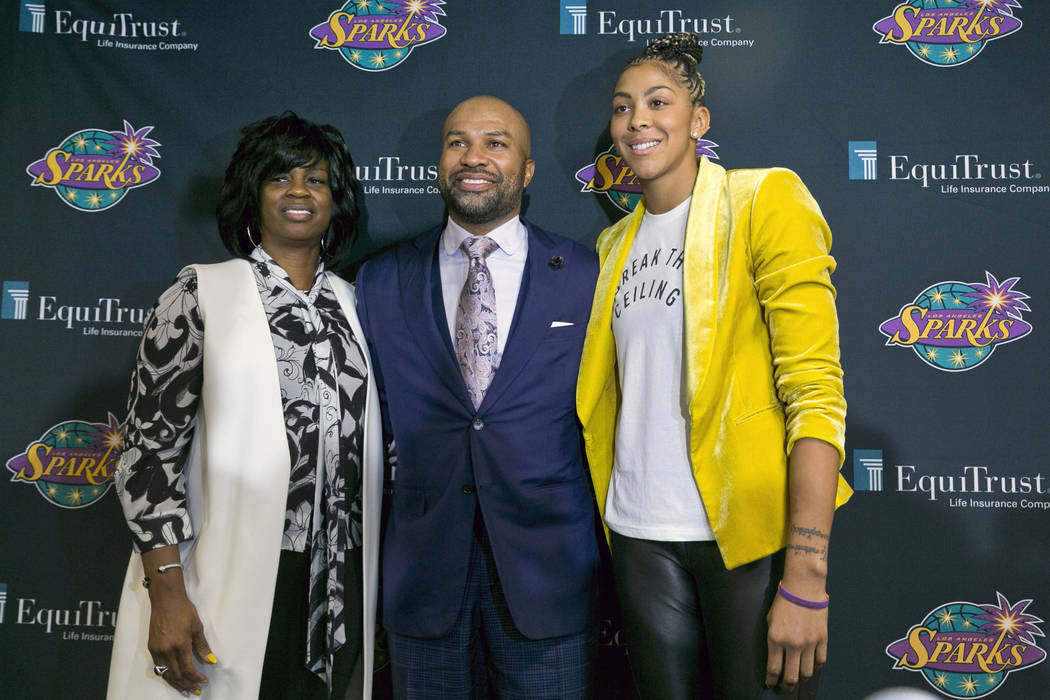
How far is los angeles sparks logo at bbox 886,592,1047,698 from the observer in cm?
232

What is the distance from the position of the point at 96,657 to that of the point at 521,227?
2.02 meters

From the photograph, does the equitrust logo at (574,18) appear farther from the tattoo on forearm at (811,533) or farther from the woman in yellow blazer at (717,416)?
the tattoo on forearm at (811,533)

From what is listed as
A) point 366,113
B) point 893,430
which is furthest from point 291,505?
point 893,430

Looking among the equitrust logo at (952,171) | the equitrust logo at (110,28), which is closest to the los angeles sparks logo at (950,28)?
the equitrust logo at (952,171)

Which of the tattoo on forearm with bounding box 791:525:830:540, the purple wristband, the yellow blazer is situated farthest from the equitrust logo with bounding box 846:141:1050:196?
the purple wristband

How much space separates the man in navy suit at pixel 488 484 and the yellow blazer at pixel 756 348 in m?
0.39

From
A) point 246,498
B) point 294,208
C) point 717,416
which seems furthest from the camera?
point 294,208

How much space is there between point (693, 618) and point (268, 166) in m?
1.60

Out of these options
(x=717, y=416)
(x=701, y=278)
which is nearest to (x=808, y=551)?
(x=717, y=416)

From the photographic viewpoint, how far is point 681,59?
1842 millimetres

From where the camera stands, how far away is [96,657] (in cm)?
245

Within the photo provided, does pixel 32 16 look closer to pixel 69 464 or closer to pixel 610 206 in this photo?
pixel 69 464

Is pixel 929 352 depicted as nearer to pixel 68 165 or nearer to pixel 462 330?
pixel 462 330

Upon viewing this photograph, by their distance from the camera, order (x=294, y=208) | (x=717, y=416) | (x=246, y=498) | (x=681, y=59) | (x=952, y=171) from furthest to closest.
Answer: (x=952, y=171)
(x=294, y=208)
(x=681, y=59)
(x=246, y=498)
(x=717, y=416)
